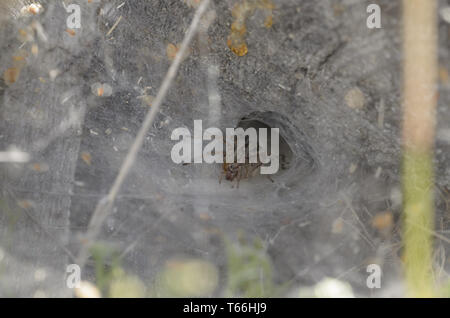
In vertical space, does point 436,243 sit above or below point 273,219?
below

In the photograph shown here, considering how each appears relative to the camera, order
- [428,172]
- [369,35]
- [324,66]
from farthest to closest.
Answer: [428,172] < [324,66] < [369,35]

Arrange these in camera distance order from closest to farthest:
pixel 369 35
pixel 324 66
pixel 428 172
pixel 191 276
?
pixel 369 35, pixel 324 66, pixel 428 172, pixel 191 276

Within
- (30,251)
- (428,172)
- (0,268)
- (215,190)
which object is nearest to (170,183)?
(215,190)

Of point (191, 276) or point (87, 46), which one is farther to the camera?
point (87, 46)

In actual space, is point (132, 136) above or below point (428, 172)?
above

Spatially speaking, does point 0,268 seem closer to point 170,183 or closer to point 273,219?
point 170,183

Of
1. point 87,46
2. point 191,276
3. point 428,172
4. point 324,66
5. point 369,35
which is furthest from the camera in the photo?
point 87,46

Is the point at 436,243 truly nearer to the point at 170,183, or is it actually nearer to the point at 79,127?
the point at 170,183

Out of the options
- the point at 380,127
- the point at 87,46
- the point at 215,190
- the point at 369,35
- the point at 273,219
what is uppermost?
the point at 87,46

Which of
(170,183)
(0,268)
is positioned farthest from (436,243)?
(0,268)
